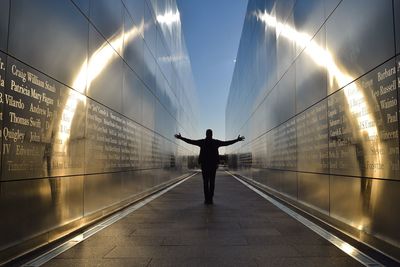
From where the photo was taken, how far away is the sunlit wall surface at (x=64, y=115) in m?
4.98

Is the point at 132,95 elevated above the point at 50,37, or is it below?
above

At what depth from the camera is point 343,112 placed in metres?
7.07

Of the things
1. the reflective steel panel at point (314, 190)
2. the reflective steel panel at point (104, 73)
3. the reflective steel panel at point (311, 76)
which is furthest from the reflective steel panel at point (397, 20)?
the reflective steel panel at point (104, 73)

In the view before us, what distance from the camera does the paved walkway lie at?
16.8 ft

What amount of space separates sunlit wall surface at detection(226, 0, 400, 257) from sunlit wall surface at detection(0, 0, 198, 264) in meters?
4.33

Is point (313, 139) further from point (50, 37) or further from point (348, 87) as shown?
point (50, 37)

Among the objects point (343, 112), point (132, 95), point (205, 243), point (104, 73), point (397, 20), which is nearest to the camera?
point (397, 20)

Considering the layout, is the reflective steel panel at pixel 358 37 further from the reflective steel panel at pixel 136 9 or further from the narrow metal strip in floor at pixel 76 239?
the reflective steel panel at pixel 136 9

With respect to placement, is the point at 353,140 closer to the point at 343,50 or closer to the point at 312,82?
the point at 343,50

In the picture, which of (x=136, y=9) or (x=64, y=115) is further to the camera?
(x=136, y=9)

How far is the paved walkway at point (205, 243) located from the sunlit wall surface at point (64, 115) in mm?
665

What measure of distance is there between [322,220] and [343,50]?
3.11 m

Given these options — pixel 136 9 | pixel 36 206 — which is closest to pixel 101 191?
pixel 36 206

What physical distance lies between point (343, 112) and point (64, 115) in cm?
444
